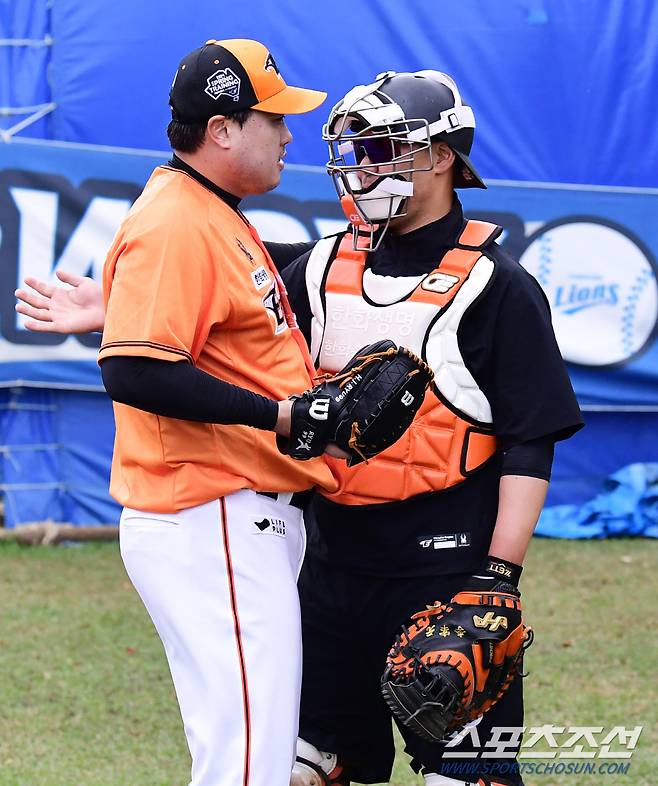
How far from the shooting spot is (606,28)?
25.0 ft

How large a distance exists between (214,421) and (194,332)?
0.64ft

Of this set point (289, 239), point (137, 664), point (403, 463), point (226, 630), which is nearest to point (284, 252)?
point (403, 463)

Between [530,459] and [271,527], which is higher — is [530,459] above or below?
above

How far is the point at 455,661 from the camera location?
2785 mm

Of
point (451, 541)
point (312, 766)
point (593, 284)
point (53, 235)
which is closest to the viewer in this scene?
point (451, 541)

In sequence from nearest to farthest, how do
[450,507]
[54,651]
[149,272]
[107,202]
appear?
[149,272]
[450,507]
[54,651]
[107,202]

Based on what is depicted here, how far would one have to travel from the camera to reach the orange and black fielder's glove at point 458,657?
2787 millimetres

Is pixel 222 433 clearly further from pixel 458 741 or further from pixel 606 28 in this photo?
pixel 606 28

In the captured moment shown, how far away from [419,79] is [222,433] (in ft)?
3.46

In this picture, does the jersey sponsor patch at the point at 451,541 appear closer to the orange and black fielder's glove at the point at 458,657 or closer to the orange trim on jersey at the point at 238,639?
the orange and black fielder's glove at the point at 458,657

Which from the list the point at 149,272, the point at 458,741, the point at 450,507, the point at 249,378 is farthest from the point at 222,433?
the point at 458,741

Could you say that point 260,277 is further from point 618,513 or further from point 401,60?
point 618,513

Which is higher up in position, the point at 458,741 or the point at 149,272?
the point at 149,272

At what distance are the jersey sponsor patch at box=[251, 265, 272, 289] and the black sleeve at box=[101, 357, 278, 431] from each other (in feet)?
0.94
